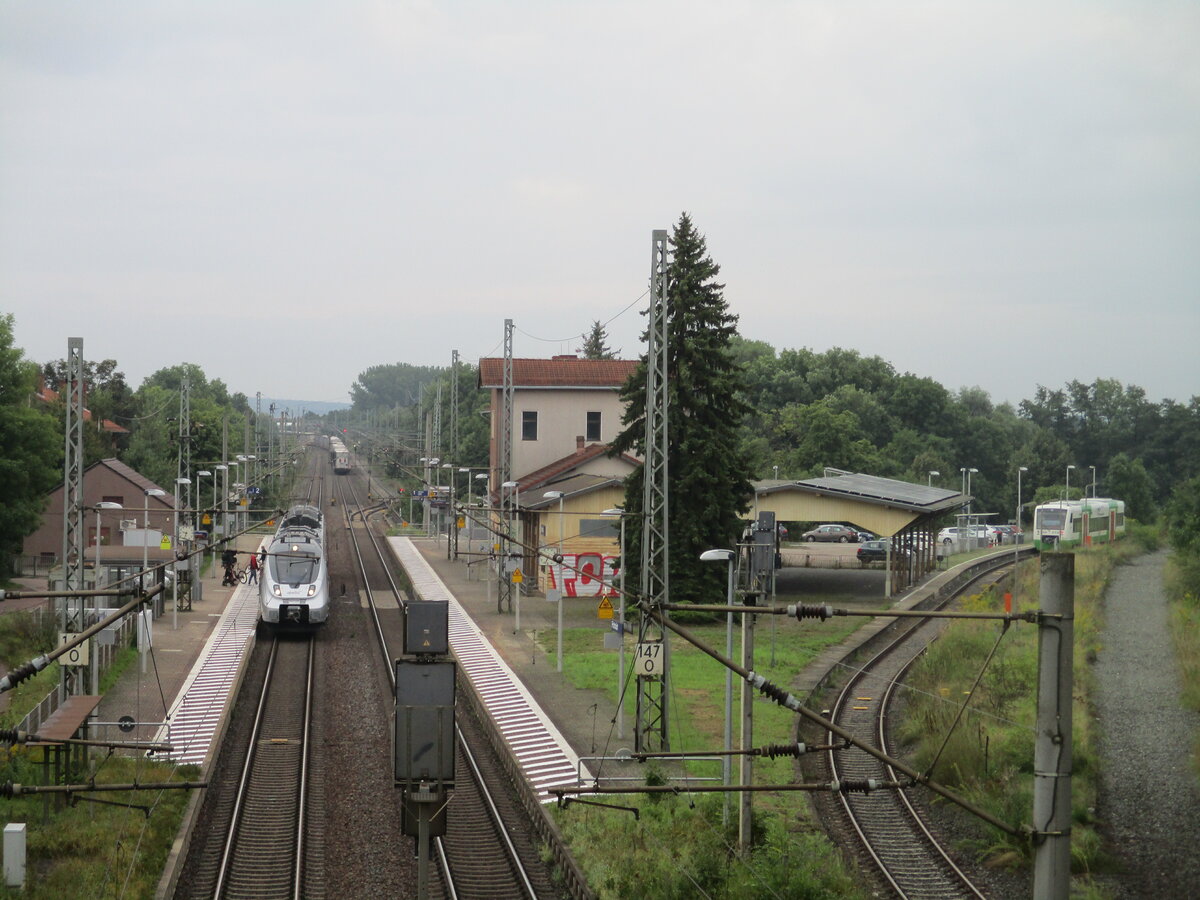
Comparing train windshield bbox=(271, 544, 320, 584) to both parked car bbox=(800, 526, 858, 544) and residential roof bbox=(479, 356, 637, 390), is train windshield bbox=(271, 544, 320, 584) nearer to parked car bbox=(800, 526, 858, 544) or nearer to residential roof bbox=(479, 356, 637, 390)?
residential roof bbox=(479, 356, 637, 390)

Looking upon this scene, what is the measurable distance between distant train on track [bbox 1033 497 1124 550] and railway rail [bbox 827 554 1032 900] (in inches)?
1009

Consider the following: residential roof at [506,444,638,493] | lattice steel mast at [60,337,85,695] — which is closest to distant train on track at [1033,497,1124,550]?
residential roof at [506,444,638,493]

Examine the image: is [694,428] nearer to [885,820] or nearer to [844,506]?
[844,506]

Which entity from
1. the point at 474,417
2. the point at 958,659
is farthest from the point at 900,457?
the point at 958,659

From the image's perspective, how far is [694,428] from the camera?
35.9 meters

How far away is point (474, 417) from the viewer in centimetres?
9494

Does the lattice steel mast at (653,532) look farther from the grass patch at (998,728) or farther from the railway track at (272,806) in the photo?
the railway track at (272,806)

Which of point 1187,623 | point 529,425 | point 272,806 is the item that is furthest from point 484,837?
point 529,425

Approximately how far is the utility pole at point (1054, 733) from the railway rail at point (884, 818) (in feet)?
25.3

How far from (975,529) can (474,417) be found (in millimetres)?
41985

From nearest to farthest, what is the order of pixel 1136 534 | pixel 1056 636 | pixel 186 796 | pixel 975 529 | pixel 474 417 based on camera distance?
pixel 1056 636, pixel 186 796, pixel 1136 534, pixel 975 529, pixel 474 417

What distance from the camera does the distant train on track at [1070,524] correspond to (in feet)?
172

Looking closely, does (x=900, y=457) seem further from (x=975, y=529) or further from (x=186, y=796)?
(x=186, y=796)

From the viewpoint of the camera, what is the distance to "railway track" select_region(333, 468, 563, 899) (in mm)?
15359
